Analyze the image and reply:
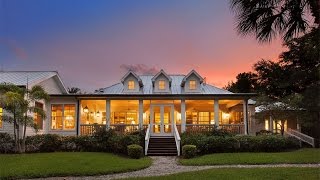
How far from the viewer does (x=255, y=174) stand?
50.4 feet

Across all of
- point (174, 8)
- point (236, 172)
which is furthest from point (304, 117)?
point (174, 8)

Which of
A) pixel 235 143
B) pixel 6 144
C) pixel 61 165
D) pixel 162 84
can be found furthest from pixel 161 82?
pixel 61 165

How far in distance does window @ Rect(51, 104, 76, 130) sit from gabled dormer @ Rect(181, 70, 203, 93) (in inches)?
324

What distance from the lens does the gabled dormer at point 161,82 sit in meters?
30.4

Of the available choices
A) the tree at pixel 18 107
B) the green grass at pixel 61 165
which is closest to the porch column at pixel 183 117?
the green grass at pixel 61 165

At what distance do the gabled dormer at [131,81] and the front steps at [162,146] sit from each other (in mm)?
4484

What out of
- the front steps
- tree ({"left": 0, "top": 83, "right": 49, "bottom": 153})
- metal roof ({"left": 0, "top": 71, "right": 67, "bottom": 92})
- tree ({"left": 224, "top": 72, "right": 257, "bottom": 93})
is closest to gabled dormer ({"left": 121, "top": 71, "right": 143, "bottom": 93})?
the front steps

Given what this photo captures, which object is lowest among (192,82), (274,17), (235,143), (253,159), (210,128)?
(253,159)

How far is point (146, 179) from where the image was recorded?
48.4ft

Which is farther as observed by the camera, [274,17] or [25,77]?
[25,77]

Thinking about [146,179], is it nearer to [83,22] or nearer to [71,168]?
[71,168]

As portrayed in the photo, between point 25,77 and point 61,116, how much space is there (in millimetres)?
3669

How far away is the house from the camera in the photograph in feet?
94.3

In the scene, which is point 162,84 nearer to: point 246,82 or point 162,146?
point 162,146
